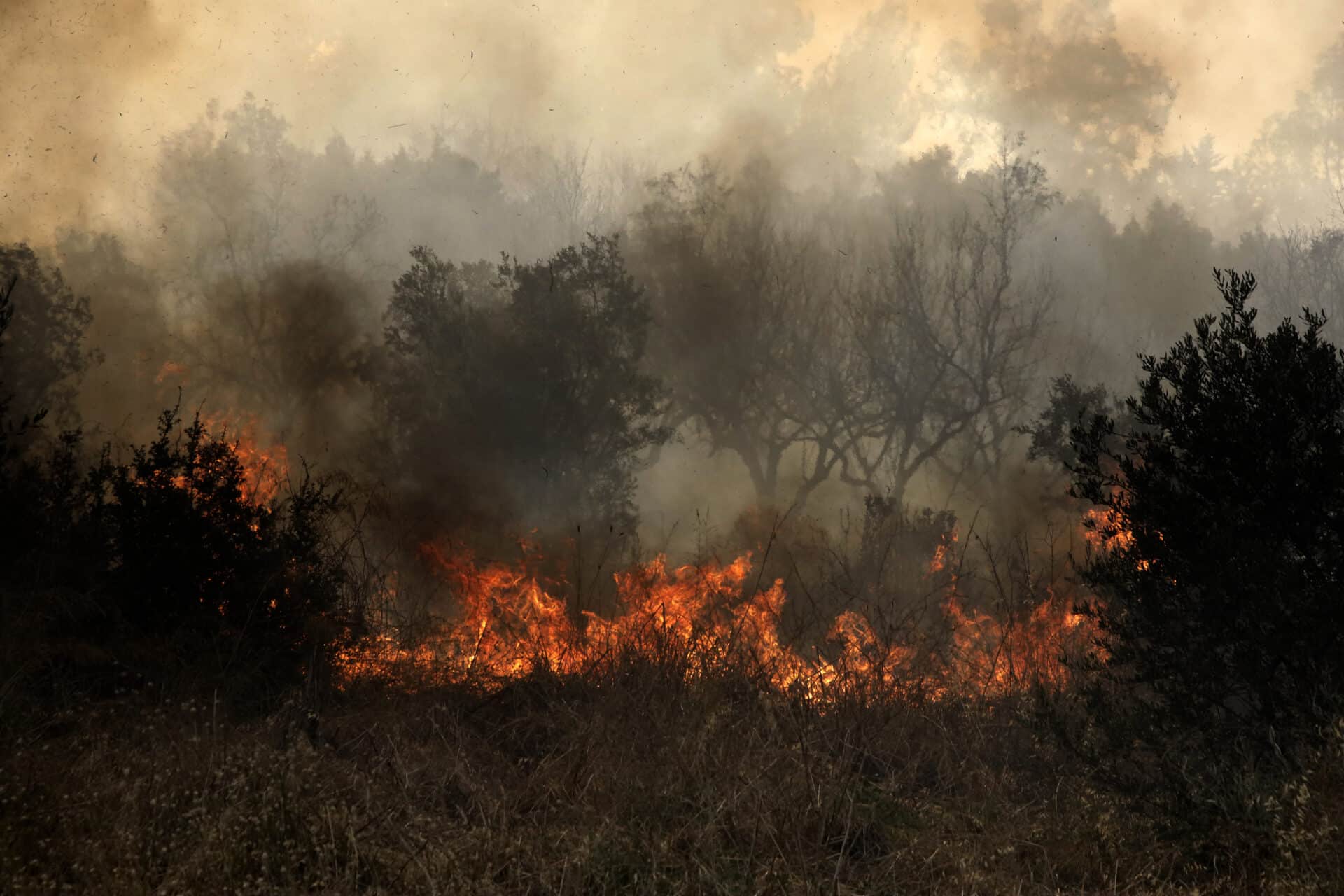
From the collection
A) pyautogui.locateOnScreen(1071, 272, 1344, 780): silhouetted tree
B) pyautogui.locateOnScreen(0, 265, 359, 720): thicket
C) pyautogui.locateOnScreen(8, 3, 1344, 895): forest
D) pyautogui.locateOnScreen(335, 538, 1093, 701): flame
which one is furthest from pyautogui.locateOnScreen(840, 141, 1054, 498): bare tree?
pyautogui.locateOnScreen(1071, 272, 1344, 780): silhouetted tree

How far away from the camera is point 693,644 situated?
9070 mm

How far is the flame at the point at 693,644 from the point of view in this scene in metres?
9.23

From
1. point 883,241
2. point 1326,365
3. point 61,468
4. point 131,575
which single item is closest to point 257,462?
point 61,468

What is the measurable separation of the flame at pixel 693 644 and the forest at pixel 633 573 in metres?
0.09

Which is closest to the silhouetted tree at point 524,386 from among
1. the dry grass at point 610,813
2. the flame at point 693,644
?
the flame at point 693,644

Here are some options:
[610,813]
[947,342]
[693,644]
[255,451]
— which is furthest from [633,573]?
[947,342]

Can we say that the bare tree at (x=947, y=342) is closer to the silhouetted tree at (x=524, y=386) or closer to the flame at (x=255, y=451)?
the silhouetted tree at (x=524, y=386)

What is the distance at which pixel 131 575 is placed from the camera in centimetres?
1060

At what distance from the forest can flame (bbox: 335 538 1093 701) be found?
93 mm

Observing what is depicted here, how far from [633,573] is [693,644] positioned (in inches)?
157

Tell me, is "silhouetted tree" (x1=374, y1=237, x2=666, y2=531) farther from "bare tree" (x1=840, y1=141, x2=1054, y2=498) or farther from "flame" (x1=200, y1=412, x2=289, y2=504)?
"bare tree" (x1=840, y1=141, x2=1054, y2=498)

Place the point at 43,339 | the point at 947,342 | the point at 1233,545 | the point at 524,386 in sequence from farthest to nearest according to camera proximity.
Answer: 1. the point at 947,342
2. the point at 43,339
3. the point at 524,386
4. the point at 1233,545

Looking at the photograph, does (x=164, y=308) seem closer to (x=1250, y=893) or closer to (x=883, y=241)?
(x=883, y=241)

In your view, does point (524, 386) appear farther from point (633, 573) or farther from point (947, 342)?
point (947, 342)
